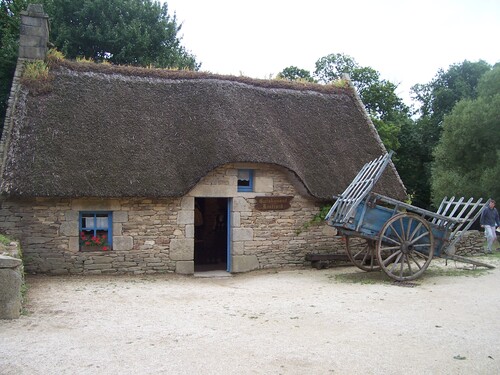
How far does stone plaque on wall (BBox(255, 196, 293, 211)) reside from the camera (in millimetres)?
11438

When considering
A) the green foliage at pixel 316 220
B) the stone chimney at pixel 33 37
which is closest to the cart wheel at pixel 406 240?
the green foliage at pixel 316 220

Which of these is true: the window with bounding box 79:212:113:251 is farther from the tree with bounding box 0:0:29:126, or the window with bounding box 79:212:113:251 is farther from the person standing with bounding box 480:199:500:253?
the person standing with bounding box 480:199:500:253

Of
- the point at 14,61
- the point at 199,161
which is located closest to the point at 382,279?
the point at 199,161

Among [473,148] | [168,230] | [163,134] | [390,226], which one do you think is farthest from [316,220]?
[473,148]

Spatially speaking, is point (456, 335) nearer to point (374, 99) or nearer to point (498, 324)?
point (498, 324)

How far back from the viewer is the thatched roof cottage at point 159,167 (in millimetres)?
9883

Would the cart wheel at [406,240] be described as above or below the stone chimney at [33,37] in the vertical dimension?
below

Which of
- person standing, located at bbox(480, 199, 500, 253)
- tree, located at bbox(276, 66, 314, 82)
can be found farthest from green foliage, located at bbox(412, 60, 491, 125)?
person standing, located at bbox(480, 199, 500, 253)

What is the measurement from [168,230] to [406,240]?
16.0 ft

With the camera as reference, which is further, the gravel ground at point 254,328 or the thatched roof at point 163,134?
the thatched roof at point 163,134

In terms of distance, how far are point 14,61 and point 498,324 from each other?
16107 mm

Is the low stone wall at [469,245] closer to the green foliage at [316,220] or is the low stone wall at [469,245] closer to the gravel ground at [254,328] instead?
the gravel ground at [254,328]

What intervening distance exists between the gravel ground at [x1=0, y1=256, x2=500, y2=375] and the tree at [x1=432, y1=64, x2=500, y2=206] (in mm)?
11084

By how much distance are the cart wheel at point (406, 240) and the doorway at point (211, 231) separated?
5387 mm
